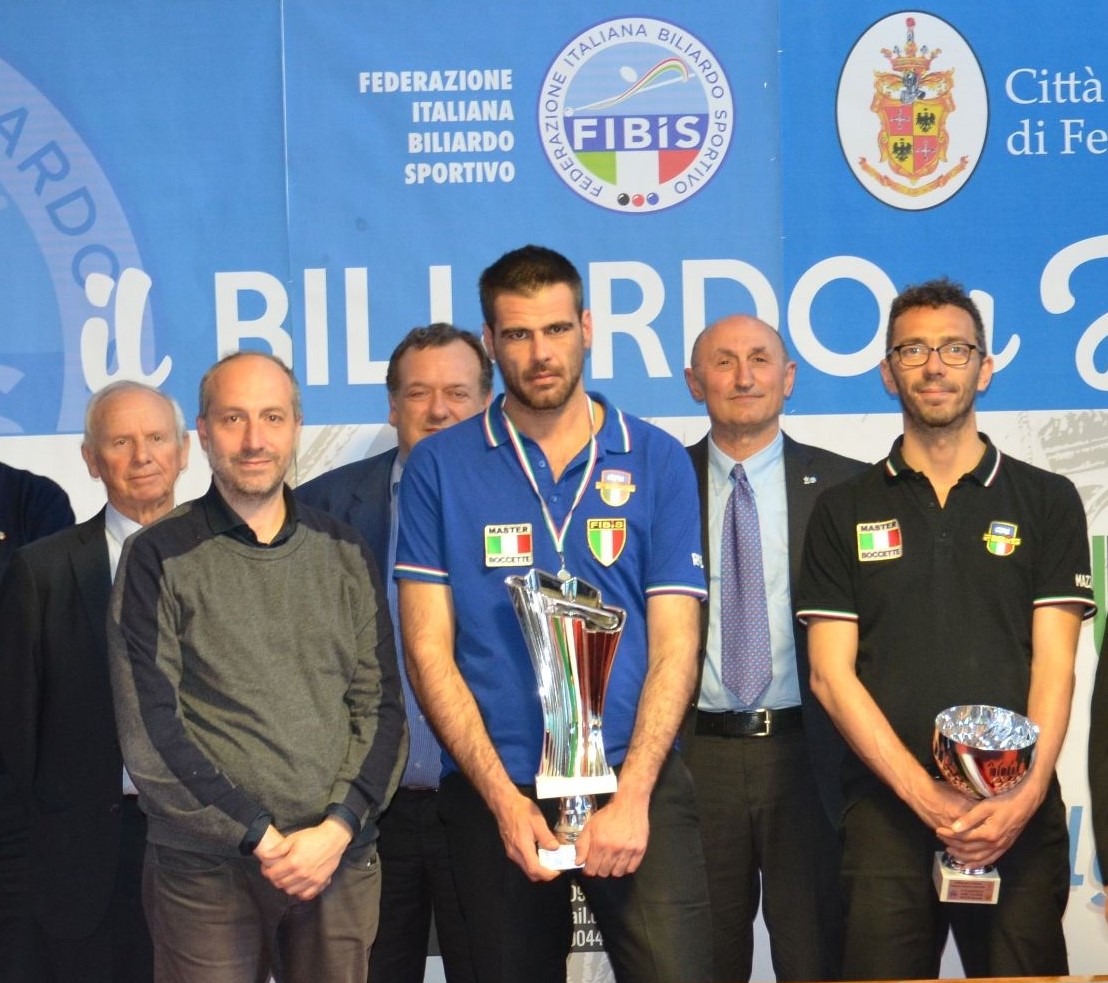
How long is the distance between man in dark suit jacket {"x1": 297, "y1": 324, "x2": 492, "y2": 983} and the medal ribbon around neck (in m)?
0.60

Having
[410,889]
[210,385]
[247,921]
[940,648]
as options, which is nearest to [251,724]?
[247,921]

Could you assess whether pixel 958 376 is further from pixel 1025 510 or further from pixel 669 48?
pixel 669 48

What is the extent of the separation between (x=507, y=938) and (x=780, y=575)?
127 cm

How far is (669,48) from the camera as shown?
4.22m

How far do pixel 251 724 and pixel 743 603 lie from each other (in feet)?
4.52

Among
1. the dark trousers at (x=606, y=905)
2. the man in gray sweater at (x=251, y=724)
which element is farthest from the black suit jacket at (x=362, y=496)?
the dark trousers at (x=606, y=905)

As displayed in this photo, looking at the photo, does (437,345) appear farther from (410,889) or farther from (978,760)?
(978,760)

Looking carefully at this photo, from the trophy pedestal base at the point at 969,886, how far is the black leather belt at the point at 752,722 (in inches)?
27.3

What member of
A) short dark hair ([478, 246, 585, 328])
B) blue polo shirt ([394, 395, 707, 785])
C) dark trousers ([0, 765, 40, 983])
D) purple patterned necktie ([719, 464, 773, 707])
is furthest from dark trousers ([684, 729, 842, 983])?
dark trousers ([0, 765, 40, 983])

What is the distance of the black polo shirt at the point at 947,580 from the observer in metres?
2.95

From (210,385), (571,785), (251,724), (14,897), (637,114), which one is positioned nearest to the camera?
(571,785)

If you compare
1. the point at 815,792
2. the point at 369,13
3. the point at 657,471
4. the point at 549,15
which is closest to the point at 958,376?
the point at 657,471

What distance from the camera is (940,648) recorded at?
296cm

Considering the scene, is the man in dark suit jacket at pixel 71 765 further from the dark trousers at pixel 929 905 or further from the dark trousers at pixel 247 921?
the dark trousers at pixel 929 905
